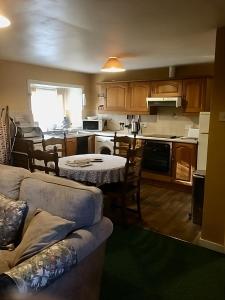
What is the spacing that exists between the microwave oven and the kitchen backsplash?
1021 millimetres

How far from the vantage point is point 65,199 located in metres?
1.69

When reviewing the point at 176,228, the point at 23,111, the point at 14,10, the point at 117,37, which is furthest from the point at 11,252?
the point at 23,111

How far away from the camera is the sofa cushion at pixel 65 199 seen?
1.62 meters

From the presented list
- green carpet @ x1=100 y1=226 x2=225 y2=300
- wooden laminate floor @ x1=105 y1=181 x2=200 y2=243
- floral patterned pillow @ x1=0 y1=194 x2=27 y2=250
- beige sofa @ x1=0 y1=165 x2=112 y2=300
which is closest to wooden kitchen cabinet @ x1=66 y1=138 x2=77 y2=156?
wooden laminate floor @ x1=105 y1=181 x2=200 y2=243

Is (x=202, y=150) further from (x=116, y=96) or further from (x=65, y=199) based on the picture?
(x=65, y=199)

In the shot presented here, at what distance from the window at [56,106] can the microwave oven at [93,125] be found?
312 millimetres

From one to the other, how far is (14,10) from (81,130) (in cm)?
420

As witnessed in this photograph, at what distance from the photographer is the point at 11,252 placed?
1711 millimetres

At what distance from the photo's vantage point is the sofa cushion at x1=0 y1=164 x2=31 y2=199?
79.7 inches

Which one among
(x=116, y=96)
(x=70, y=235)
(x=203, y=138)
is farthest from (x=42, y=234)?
(x=116, y=96)

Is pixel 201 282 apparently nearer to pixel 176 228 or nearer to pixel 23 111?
pixel 176 228

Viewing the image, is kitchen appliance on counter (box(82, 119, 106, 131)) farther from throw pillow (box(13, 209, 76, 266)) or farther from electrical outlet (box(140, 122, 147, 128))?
throw pillow (box(13, 209, 76, 266))

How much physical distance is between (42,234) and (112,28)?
2.05m

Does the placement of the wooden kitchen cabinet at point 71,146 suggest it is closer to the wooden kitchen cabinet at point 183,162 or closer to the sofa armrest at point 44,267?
the wooden kitchen cabinet at point 183,162
